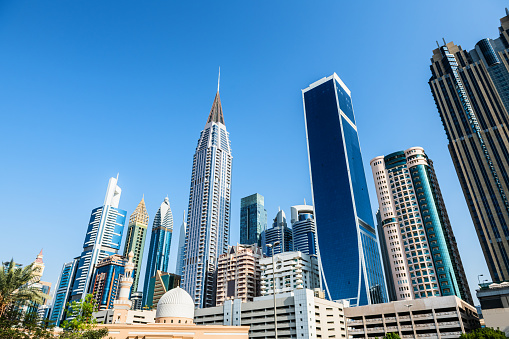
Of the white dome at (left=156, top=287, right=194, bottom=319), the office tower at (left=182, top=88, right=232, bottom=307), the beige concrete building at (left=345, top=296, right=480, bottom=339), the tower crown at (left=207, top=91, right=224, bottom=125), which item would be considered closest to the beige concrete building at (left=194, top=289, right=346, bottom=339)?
the beige concrete building at (left=345, top=296, right=480, bottom=339)

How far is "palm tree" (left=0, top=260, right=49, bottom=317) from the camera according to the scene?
34.5m

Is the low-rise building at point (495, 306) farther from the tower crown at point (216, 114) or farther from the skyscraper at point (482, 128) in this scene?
the tower crown at point (216, 114)

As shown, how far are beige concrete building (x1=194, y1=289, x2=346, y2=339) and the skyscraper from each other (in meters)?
60.4

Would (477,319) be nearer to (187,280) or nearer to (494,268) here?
(494,268)

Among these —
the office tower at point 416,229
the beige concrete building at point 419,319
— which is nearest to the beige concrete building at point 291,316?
the beige concrete building at point 419,319

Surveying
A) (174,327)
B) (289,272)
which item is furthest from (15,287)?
(289,272)

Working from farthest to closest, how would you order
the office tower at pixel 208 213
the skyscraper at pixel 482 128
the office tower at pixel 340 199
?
the office tower at pixel 208 213, the office tower at pixel 340 199, the skyscraper at pixel 482 128

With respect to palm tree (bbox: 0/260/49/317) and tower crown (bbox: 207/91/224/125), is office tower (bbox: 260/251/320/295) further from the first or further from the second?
palm tree (bbox: 0/260/49/317)

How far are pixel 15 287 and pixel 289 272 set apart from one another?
387 feet

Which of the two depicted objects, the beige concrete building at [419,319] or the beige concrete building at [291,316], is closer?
the beige concrete building at [419,319]

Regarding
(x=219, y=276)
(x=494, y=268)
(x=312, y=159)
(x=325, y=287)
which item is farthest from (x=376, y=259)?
(x=219, y=276)

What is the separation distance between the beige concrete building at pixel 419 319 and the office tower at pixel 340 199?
3214cm

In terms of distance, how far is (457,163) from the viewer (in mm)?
137250

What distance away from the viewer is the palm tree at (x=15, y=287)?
113 feet
